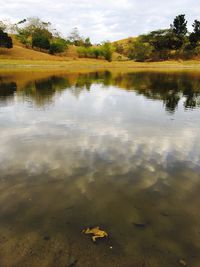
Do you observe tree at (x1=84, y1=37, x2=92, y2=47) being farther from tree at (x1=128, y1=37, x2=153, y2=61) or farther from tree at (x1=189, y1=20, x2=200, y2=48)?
tree at (x1=189, y1=20, x2=200, y2=48)

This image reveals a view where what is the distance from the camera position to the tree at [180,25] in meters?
128

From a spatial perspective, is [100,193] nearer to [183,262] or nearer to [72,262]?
[72,262]

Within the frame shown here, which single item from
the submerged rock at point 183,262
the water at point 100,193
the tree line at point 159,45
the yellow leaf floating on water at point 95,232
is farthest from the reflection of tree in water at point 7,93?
the tree line at point 159,45

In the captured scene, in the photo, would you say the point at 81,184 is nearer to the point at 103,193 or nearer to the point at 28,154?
the point at 103,193

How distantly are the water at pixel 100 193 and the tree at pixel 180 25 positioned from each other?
12610 cm

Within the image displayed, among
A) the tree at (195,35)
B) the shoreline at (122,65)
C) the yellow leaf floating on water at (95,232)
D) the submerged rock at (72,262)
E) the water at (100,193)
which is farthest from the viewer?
the tree at (195,35)

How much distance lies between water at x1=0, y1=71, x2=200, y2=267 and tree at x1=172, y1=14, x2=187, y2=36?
414 feet

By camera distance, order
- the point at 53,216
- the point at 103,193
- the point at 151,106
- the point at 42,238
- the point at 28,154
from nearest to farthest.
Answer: the point at 42,238 → the point at 53,216 → the point at 103,193 → the point at 28,154 → the point at 151,106

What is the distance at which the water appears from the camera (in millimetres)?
6016

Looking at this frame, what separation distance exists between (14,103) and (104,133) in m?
13.4

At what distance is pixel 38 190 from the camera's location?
28.2 ft

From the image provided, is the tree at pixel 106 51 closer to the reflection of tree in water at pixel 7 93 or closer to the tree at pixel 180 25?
the tree at pixel 180 25

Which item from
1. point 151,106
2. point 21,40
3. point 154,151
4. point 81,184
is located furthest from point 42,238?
point 21,40

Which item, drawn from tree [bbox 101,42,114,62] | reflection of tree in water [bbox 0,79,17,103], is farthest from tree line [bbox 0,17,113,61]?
reflection of tree in water [bbox 0,79,17,103]
